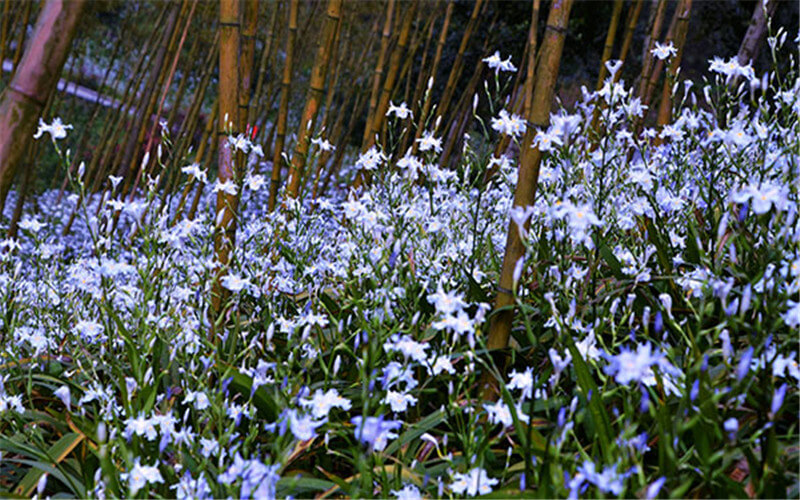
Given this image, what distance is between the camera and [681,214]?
189 centimetres

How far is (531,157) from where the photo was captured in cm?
152

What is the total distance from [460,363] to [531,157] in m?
0.45

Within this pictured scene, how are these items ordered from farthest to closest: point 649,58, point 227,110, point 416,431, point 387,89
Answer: point 387,89
point 649,58
point 227,110
point 416,431

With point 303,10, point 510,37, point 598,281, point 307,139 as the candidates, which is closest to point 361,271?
point 598,281

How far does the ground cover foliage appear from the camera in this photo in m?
1.12

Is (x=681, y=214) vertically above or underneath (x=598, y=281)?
above

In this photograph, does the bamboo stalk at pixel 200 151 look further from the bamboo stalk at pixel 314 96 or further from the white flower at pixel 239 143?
the white flower at pixel 239 143

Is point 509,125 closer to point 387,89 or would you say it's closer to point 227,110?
point 227,110

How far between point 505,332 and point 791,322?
54 cm

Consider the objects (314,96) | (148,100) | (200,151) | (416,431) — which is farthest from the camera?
(148,100)

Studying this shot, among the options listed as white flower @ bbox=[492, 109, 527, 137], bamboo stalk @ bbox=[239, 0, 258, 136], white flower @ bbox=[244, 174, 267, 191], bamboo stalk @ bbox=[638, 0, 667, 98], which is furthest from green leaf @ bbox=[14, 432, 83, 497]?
bamboo stalk @ bbox=[638, 0, 667, 98]

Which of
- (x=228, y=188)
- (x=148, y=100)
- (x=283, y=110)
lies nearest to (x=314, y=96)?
(x=283, y=110)

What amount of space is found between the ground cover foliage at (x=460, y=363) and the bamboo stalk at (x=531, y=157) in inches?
1.5

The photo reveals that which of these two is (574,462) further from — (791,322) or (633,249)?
(633,249)
